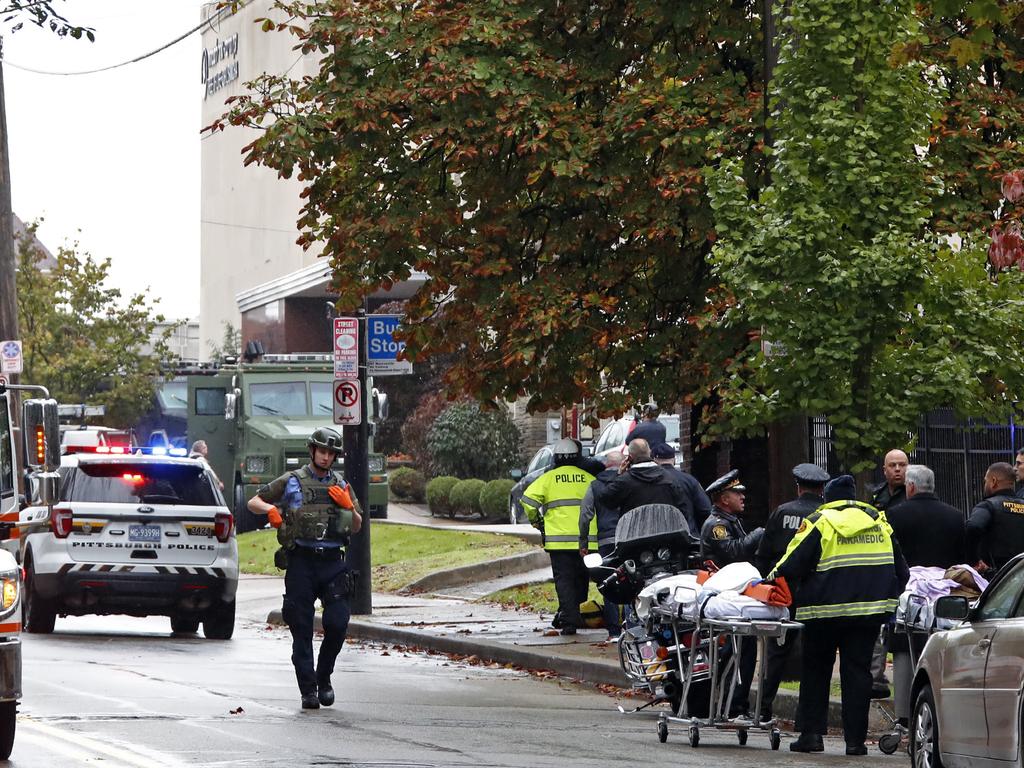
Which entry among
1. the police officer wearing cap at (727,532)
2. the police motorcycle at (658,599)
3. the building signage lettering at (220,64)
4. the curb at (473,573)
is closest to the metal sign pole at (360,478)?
the curb at (473,573)

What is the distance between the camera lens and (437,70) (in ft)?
53.9

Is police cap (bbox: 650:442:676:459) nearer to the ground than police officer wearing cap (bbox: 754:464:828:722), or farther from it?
farther from it

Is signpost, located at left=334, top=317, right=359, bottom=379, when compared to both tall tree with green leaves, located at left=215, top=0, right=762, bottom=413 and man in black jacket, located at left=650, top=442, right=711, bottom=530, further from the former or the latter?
man in black jacket, located at left=650, top=442, right=711, bottom=530

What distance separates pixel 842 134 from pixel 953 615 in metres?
4.82

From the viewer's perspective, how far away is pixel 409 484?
47500mm

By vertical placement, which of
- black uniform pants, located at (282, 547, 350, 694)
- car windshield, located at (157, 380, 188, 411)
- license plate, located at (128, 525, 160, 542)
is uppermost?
car windshield, located at (157, 380, 188, 411)

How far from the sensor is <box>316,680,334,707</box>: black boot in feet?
42.2

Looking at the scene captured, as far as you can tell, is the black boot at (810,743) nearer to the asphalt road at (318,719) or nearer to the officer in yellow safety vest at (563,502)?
the asphalt road at (318,719)

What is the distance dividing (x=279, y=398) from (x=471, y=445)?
35.0ft

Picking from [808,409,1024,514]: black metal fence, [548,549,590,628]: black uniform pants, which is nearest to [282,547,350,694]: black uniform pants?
[548,549,590,628]: black uniform pants

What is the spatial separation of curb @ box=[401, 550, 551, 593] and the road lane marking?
13372 mm

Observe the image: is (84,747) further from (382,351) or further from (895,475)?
(382,351)

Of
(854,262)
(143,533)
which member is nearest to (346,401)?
(143,533)

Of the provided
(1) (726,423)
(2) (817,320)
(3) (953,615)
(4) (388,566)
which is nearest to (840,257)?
(2) (817,320)
